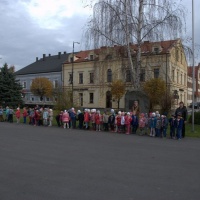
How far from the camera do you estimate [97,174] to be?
303 inches

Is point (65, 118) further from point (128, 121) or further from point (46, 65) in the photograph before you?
point (46, 65)

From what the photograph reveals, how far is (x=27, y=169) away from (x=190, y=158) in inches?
212

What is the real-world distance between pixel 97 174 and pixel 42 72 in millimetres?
64957

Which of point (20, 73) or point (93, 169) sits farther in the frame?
point (20, 73)

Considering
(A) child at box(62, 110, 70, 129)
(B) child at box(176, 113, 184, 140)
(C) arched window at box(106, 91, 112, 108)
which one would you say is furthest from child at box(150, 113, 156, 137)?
(C) arched window at box(106, 91, 112, 108)

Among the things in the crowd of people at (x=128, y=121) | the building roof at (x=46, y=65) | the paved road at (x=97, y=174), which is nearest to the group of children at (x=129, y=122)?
the crowd of people at (x=128, y=121)

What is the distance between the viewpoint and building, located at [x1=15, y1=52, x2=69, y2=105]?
225 feet

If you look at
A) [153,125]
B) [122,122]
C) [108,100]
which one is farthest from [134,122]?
[108,100]

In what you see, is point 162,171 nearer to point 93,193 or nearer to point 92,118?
point 93,193

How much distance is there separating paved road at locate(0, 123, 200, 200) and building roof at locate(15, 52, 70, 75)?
58.2 metres

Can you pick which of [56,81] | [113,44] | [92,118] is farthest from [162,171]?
[56,81]

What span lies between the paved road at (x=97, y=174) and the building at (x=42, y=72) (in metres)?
56.6

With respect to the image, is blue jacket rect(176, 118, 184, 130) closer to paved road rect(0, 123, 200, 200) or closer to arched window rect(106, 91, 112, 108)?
paved road rect(0, 123, 200, 200)

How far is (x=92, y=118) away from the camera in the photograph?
22.4 m
